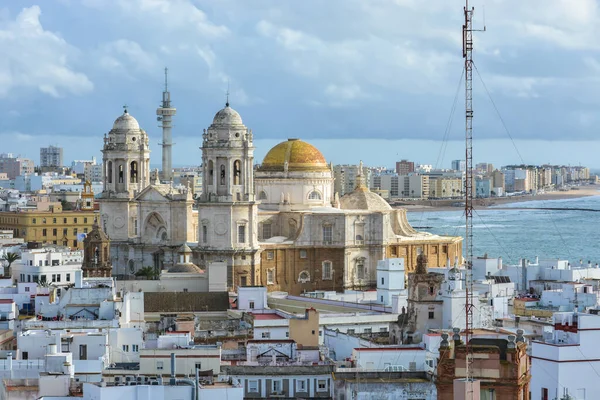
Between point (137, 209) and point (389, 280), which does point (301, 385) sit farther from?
point (137, 209)

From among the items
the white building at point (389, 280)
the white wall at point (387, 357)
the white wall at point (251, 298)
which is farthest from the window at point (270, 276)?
the white wall at point (387, 357)

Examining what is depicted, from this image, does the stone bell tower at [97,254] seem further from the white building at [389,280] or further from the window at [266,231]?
the window at [266,231]

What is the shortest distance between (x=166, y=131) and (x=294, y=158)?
3651cm

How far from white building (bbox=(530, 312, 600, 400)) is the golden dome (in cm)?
3764

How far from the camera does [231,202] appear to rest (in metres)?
68.7

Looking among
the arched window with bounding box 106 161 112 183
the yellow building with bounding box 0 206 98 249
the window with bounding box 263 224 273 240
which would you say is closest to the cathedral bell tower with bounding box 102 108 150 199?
the arched window with bounding box 106 161 112 183

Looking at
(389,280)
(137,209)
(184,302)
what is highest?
(137,209)

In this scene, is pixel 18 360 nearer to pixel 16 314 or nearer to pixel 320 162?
pixel 16 314

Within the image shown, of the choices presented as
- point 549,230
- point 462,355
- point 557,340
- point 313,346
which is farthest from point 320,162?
point 549,230

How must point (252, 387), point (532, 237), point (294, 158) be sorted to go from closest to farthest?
1. point (252, 387)
2. point (294, 158)
3. point (532, 237)

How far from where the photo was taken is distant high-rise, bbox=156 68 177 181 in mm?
107250

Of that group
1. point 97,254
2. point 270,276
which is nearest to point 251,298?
point 97,254

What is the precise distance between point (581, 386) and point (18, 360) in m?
11.2

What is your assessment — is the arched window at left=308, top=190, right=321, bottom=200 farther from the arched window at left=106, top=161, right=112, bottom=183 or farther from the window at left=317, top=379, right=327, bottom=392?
the window at left=317, top=379, right=327, bottom=392
